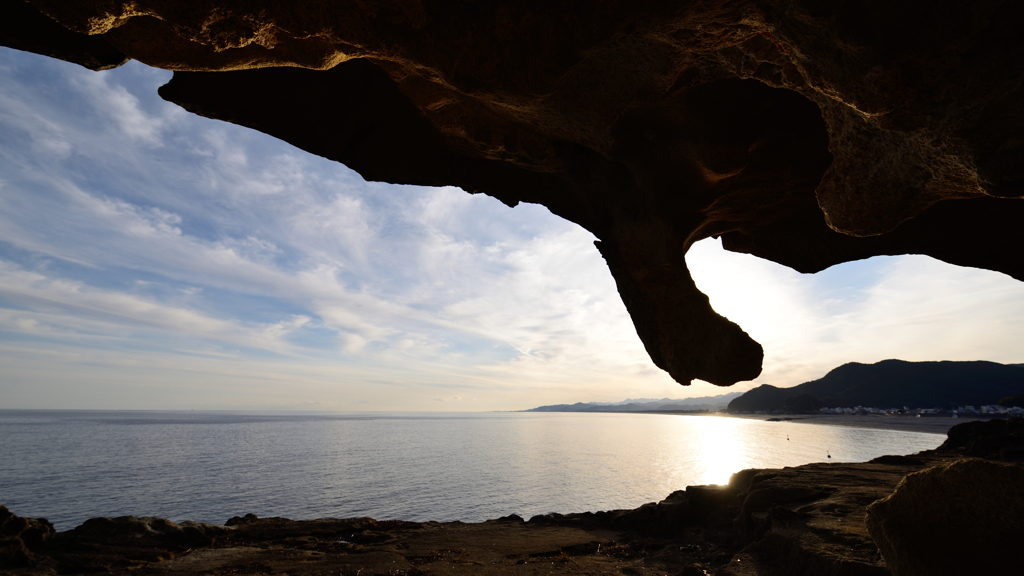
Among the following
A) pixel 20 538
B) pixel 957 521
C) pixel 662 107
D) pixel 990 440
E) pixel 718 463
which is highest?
pixel 662 107

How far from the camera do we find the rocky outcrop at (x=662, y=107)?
2.79 meters

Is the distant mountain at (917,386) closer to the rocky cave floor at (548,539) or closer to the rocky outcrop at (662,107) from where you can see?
the rocky cave floor at (548,539)

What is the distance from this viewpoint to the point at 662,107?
676 centimetres

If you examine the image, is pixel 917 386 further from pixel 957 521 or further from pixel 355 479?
pixel 957 521

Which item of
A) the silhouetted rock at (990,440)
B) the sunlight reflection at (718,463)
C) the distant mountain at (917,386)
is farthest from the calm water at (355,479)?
the distant mountain at (917,386)

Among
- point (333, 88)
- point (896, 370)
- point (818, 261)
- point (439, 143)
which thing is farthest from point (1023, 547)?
point (896, 370)

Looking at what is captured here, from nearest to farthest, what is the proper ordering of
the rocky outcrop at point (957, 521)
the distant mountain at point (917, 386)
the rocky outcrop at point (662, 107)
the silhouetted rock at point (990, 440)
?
the rocky outcrop at point (662, 107) < the rocky outcrop at point (957, 521) < the silhouetted rock at point (990, 440) < the distant mountain at point (917, 386)

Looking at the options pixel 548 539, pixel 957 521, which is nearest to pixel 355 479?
pixel 548 539

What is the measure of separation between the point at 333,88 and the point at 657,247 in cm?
668

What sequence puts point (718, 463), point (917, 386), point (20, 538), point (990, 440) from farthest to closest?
point (917, 386), point (718, 463), point (990, 440), point (20, 538)

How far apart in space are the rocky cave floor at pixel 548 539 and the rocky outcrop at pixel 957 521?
2.47 metres

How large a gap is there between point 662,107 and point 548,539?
42.7ft

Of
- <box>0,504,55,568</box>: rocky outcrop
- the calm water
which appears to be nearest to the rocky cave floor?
<box>0,504,55,568</box>: rocky outcrop

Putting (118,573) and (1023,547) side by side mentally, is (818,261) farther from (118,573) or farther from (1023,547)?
(118,573)
